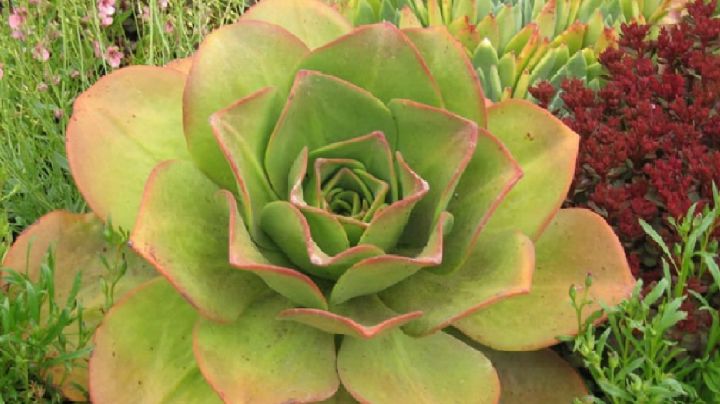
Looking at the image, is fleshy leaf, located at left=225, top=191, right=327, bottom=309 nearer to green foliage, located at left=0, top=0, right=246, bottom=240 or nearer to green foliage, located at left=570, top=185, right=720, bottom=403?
green foliage, located at left=570, top=185, right=720, bottom=403

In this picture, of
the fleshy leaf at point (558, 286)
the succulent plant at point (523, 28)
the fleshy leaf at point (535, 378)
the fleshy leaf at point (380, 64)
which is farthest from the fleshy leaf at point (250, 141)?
the succulent plant at point (523, 28)

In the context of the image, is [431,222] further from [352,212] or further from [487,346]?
[487,346]

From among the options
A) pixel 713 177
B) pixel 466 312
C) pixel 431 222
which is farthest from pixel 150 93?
pixel 713 177

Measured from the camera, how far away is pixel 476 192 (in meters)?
1.56

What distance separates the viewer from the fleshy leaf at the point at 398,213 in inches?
56.4

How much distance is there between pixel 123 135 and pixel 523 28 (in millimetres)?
1412

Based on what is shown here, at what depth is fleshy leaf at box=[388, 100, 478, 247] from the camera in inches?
59.2

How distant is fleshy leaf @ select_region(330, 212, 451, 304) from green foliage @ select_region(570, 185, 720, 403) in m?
0.22

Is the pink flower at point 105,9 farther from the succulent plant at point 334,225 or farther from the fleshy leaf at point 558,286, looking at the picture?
the fleshy leaf at point 558,286

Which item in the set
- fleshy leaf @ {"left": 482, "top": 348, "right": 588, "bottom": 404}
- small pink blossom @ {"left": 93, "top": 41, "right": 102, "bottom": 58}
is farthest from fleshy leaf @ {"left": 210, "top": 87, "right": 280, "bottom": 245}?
small pink blossom @ {"left": 93, "top": 41, "right": 102, "bottom": 58}

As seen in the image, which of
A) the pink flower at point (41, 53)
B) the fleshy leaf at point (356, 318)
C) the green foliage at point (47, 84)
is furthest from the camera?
the pink flower at point (41, 53)

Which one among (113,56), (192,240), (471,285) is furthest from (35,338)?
(113,56)

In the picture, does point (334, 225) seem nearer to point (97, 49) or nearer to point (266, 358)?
point (266, 358)

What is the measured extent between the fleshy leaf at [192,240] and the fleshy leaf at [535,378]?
453 millimetres
